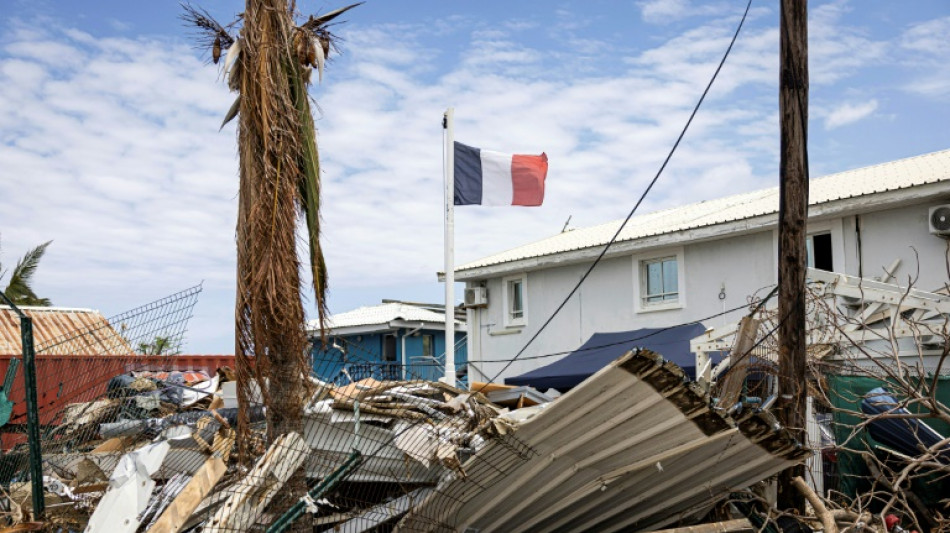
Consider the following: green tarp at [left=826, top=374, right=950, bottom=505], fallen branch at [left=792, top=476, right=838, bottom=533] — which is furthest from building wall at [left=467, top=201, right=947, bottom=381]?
fallen branch at [left=792, top=476, right=838, bottom=533]

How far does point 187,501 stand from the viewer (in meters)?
6.43

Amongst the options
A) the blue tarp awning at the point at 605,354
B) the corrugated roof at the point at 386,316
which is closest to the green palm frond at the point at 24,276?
the corrugated roof at the point at 386,316

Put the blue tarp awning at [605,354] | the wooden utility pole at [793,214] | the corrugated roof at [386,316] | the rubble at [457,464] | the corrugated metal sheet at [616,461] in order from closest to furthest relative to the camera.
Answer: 1. the corrugated metal sheet at [616,461]
2. the rubble at [457,464]
3. the wooden utility pole at [793,214]
4. the blue tarp awning at [605,354]
5. the corrugated roof at [386,316]

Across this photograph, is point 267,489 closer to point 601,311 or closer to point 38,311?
point 601,311

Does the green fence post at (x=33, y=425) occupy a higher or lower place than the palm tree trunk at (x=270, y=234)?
lower

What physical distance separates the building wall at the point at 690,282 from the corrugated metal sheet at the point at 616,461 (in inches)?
239

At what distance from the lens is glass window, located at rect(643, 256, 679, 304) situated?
17.3m

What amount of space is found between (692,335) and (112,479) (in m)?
10.1

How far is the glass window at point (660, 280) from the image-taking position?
17.3 m

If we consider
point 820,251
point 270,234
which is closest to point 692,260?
point 820,251

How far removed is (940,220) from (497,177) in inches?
250

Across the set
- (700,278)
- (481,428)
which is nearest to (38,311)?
(700,278)

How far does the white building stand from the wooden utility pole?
11.8 feet

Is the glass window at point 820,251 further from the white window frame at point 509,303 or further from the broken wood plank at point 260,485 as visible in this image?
the broken wood plank at point 260,485
